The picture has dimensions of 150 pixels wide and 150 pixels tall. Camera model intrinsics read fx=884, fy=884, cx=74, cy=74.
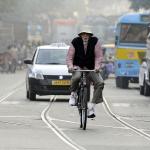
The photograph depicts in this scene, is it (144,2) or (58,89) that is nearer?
(58,89)

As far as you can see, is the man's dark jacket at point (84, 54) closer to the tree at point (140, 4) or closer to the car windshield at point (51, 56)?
the car windshield at point (51, 56)

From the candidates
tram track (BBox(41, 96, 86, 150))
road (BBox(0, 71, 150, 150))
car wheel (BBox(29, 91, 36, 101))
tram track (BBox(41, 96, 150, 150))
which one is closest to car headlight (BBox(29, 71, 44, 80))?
car wheel (BBox(29, 91, 36, 101))

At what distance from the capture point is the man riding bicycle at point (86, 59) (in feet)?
54.7

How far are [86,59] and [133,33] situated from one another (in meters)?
21.5

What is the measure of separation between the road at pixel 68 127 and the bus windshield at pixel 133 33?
1279 centimetres

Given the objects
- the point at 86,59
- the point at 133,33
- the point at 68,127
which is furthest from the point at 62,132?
the point at 133,33

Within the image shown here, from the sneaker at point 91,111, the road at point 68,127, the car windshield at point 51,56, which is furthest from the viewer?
the car windshield at point 51,56

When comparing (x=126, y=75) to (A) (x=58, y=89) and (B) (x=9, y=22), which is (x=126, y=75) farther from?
(B) (x=9, y=22)

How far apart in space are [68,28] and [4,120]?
87.4 m

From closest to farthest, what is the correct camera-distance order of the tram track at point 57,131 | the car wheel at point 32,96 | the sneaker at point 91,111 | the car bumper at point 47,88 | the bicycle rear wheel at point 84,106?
1. the tram track at point 57,131
2. the bicycle rear wheel at point 84,106
3. the sneaker at point 91,111
4. the car bumper at point 47,88
5. the car wheel at point 32,96

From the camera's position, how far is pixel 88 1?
159375mm

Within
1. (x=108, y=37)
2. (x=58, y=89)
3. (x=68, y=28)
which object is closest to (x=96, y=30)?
(x=108, y=37)

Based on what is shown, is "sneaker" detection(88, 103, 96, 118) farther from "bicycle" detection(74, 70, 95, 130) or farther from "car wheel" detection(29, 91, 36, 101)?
"car wheel" detection(29, 91, 36, 101)

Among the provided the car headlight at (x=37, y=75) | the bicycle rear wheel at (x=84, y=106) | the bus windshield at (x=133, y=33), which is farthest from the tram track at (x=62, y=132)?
the bus windshield at (x=133, y=33)
